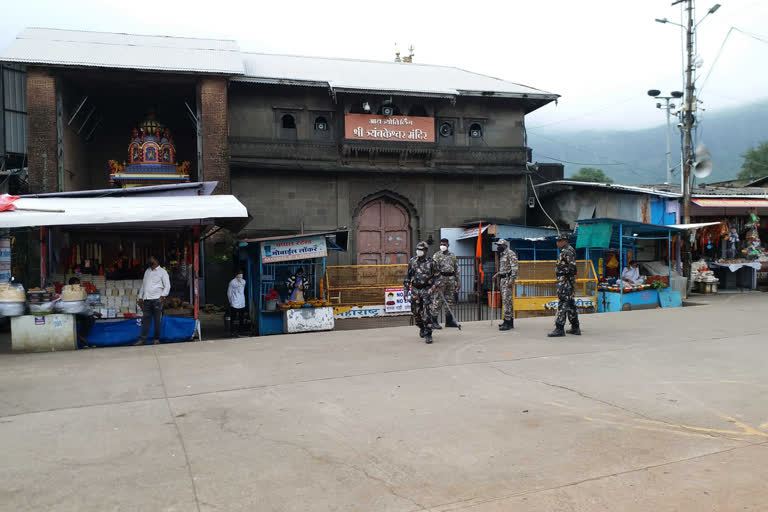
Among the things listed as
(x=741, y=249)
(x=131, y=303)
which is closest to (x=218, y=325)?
(x=131, y=303)

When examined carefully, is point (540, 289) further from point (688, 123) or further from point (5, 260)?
point (5, 260)

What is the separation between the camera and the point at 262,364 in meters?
8.99

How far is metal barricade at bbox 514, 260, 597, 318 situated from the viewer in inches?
672

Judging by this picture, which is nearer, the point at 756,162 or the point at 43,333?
the point at 43,333

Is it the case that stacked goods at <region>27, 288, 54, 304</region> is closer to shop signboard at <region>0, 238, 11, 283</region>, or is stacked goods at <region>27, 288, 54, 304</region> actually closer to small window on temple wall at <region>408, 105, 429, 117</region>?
shop signboard at <region>0, 238, 11, 283</region>

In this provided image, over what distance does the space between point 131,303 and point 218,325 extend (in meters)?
3.36

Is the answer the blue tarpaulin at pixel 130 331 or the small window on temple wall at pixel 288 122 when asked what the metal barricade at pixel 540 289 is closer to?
the blue tarpaulin at pixel 130 331

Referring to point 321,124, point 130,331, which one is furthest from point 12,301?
point 321,124

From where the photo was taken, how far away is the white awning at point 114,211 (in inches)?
403

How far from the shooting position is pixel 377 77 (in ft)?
75.6

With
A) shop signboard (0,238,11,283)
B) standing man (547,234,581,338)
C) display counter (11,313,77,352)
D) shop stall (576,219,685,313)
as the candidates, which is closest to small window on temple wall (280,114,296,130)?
shop signboard (0,238,11,283)

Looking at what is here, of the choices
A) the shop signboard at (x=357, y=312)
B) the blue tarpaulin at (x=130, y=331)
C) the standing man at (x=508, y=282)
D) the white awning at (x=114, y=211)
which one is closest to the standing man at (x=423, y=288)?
the standing man at (x=508, y=282)

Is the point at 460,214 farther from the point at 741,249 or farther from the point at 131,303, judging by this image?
the point at 131,303

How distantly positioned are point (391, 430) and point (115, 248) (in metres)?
13.9
